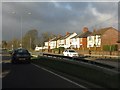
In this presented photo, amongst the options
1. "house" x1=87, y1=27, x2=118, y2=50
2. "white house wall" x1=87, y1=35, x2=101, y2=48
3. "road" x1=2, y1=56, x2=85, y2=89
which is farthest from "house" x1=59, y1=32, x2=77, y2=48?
"road" x1=2, y1=56, x2=85, y2=89

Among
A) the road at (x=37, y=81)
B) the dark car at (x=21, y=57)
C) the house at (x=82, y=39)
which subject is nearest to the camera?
the road at (x=37, y=81)

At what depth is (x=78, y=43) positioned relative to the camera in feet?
443

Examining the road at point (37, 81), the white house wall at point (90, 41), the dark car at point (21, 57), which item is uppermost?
the white house wall at point (90, 41)

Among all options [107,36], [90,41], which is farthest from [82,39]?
[107,36]

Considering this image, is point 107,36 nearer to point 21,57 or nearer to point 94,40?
point 94,40

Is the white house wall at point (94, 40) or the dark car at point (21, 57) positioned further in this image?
the white house wall at point (94, 40)

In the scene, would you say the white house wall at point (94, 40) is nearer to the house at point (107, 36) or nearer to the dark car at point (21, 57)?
the house at point (107, 36)

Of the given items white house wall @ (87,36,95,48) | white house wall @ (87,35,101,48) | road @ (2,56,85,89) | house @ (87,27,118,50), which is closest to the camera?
road @ (2,56,85,89)

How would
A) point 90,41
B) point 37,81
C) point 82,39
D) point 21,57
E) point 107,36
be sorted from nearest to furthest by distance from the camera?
point 37,81 → point 21,57 → point 107,36 → point 90,41 → point 82,39

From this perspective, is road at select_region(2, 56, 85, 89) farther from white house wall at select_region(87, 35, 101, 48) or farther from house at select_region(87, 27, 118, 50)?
white house wall at select_region(87, 35, 101, 48)

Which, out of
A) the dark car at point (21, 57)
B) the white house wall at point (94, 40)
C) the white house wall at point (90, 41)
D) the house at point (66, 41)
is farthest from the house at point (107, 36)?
the dark car at point (21, 57)

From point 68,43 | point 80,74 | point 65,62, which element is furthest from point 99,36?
point 80,74

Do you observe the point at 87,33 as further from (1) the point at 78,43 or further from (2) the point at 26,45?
(2) the point at 26,45

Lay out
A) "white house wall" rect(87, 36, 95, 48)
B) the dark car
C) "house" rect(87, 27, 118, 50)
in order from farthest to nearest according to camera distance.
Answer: "white house wall" rect(87, 36, 95, 48) → "house" rect(87, 27, 118, 50) → the dark car
